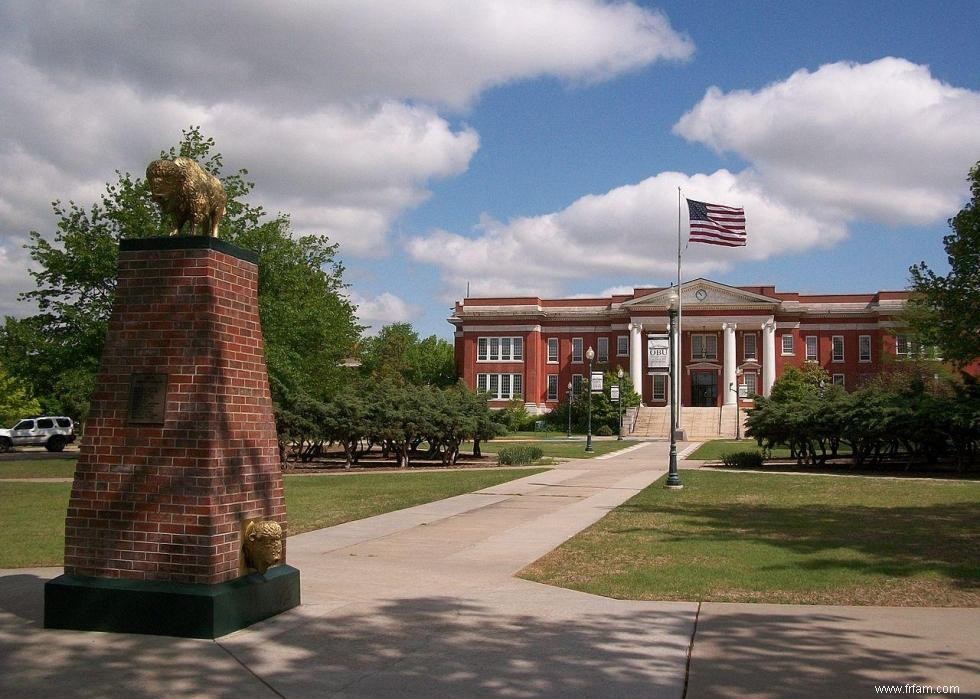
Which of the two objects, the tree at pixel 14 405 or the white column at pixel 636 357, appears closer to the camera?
the tree at pixel 14 405

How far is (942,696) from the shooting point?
546cm

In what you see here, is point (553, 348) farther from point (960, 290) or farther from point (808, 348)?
point (960, 290)

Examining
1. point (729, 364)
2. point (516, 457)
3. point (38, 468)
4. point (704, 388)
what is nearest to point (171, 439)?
point (516, 457)

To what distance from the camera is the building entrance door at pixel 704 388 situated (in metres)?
77.2

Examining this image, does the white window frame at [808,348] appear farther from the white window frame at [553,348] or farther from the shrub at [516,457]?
the shrub at [516,457]

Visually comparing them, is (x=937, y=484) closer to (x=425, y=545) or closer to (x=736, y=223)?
(x=425, y=545)

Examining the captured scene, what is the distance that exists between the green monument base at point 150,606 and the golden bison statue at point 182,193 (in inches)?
119

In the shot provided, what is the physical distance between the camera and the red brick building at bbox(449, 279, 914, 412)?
74938mm

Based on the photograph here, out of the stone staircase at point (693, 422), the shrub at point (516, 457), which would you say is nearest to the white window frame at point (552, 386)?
the stone staircase at point (693, 422)

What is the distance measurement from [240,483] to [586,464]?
2383cm

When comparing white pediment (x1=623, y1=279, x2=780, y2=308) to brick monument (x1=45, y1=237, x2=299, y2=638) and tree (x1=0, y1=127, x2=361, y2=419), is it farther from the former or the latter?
brick monument (x1=45, y1=237, x2=299, y2=638)

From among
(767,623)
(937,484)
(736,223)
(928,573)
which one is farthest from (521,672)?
(736,223)

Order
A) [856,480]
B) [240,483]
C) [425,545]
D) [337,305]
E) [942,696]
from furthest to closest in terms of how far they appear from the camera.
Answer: [337,305], [856,480], [425,545], [240,483], [942,696]

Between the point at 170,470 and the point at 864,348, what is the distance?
78.0 metres
